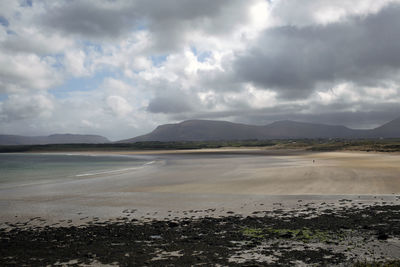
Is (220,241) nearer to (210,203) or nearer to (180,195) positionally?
(210,203)

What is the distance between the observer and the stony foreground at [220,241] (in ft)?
28.7

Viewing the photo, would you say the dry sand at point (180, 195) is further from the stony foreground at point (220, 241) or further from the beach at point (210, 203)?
the stony foreground at point (220, 241)

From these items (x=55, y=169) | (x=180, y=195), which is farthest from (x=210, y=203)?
(x=55, y=169)

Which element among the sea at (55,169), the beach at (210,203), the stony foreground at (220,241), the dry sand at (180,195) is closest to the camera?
the stony foreground at (220,241)

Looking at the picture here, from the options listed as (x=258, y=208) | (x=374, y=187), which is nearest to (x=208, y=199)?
(x=258, y=208)

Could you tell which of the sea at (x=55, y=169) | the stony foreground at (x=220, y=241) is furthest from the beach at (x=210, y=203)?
the sea at (x=55, y=169)

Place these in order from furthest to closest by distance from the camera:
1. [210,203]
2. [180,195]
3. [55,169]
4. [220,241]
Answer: [55,169] → [180,195] → [210,203] → [220,241]

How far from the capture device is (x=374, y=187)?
21.6 metres

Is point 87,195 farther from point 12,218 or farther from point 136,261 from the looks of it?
point 136,261

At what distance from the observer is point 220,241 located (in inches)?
411

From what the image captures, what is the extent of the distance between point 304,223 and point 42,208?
1447 cm

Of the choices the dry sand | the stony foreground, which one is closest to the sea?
the dry sand

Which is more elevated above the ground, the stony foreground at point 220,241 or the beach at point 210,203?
the stony foreground at point 220,241

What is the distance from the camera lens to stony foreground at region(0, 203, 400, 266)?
8.74 m
